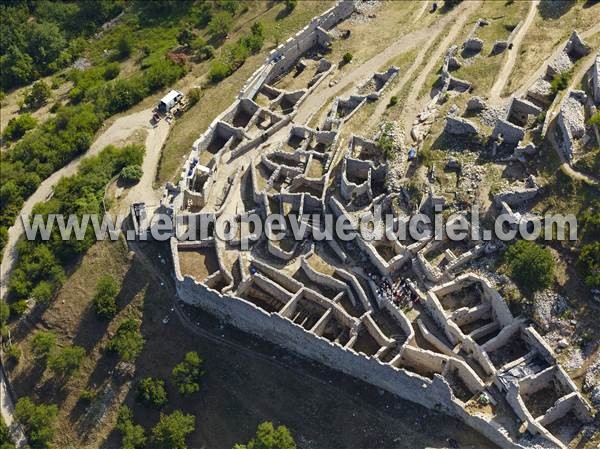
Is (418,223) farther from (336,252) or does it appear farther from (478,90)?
(478,90)

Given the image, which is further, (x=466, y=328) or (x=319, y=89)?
(x=319, y=89)

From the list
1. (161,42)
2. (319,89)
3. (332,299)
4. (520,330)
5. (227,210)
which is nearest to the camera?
(520,330)

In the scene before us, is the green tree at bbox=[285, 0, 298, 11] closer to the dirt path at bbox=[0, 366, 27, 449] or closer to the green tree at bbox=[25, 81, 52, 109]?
the green tree at bbox=[25, 81, 52, 109]

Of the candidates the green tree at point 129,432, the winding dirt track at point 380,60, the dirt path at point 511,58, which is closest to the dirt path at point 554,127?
the dirt path at point 511,58

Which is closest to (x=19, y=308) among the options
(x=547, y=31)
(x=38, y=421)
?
(x=38, y=421)

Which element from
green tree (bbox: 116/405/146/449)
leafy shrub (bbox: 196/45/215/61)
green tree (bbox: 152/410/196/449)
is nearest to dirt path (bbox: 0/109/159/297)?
leafy shrub (bbox: 196/45/215/61)

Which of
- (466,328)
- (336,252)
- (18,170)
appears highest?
(18,170)

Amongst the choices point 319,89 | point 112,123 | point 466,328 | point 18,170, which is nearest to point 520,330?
point 466,328
